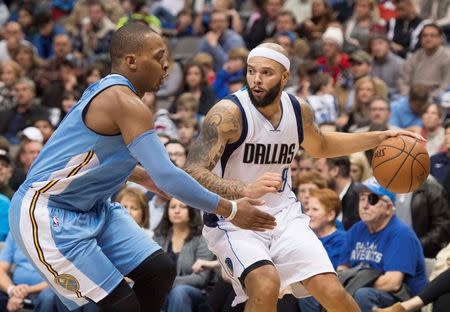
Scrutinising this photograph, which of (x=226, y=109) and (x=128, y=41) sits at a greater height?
(x=128, y=41)

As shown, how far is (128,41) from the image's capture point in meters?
5.70

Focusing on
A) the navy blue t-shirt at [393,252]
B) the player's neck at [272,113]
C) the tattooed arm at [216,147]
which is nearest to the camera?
the tattooed arm at [216,147]

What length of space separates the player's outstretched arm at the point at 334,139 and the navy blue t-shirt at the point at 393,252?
128 cm

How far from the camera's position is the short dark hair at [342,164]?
32.7 ft

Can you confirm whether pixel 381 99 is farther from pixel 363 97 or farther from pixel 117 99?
pixel 117 99

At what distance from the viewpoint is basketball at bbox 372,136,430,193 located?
6875 mm

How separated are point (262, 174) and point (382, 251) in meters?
1.92

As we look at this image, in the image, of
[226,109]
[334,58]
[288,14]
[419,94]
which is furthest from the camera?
[288,14]

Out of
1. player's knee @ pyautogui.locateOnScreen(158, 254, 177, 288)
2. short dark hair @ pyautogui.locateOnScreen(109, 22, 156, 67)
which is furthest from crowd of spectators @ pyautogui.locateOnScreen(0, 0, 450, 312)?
short dark hair @ pyautogui.locateOnScreen(109, 22, 156, 67)

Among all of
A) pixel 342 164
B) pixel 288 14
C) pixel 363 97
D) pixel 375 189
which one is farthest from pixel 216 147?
pixel 288 14

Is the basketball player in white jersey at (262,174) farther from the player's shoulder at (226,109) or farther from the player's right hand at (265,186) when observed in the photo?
the player's right hand at (265,186)

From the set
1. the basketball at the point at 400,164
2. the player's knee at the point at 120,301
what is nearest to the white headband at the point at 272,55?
the basketball at the point at 400,164

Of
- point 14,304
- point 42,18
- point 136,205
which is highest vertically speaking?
point 136,205

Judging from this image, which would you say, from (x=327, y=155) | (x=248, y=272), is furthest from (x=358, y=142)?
(x=248, y=272)
